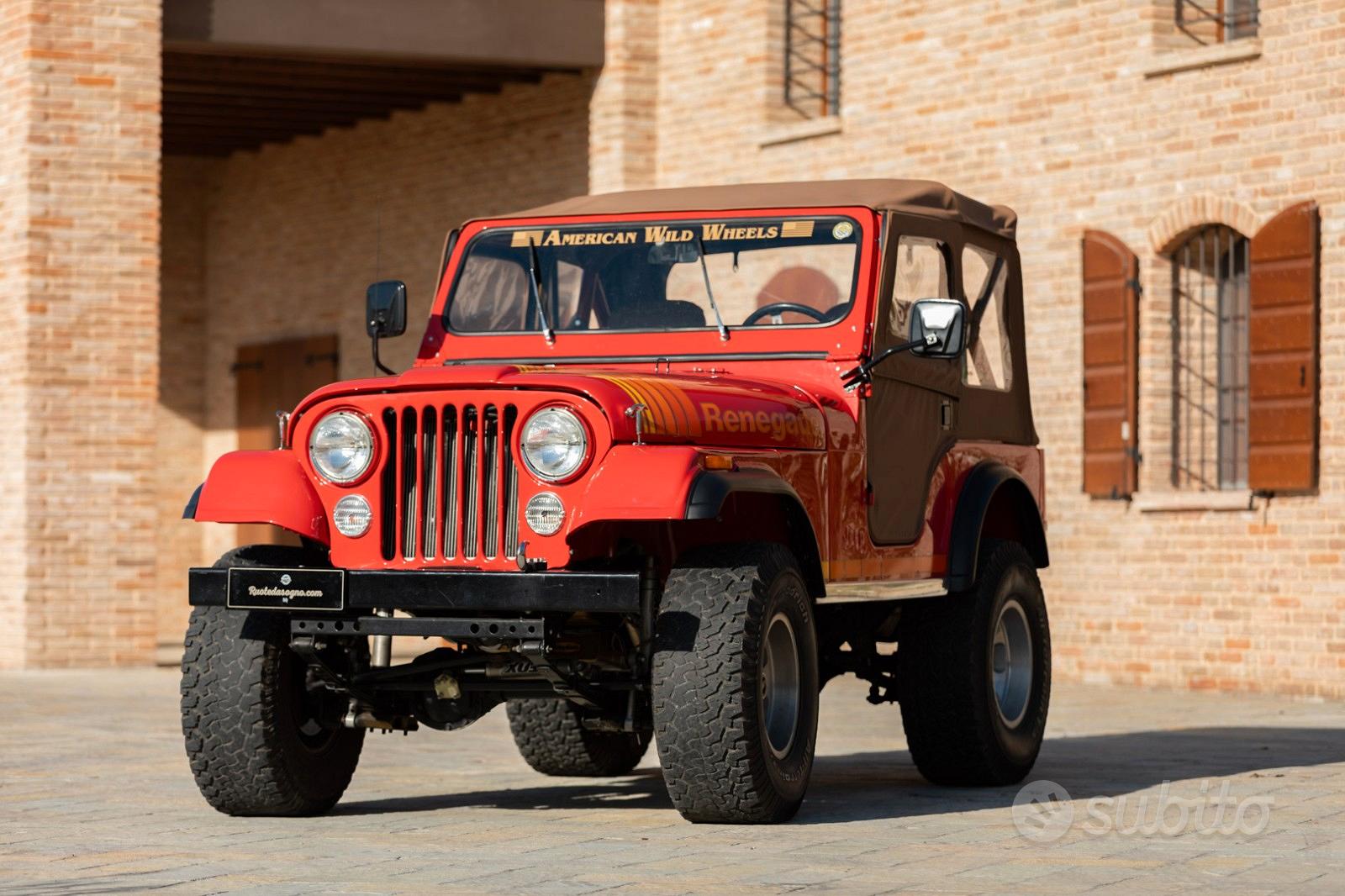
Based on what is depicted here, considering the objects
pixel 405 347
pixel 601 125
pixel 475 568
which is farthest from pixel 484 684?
pixel 405 347

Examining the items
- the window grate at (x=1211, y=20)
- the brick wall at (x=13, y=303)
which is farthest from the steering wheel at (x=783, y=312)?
the brick wall at (x=13, y=303)

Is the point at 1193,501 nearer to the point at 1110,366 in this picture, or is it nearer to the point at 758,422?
the point at 1110,366

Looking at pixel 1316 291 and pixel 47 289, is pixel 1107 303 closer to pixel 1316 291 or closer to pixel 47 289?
pixel 1316 291

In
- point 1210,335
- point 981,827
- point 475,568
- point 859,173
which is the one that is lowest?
point 981,827

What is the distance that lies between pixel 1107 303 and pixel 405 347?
28.1 ft

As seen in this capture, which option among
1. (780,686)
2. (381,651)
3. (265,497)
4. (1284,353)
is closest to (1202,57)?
(1284,353)

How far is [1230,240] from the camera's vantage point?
15.4 meters

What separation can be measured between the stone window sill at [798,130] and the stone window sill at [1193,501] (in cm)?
410

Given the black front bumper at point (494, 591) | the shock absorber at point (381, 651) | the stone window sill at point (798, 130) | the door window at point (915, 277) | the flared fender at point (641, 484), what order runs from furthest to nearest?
the stone window sill at point (798, 130), the door window at point (915, 277), the shock absorber at point (381, 651), the black front bumper at point (494, 591), the flared fender at point (641, 484)

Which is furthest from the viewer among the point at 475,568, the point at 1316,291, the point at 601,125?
the point at 601,125

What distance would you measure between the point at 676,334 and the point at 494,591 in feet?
5.88

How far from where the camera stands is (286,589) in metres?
7.57

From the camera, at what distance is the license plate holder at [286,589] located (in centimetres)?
752

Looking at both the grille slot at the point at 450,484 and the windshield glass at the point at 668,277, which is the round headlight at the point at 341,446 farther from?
the windshield glass at the point at 668,277
